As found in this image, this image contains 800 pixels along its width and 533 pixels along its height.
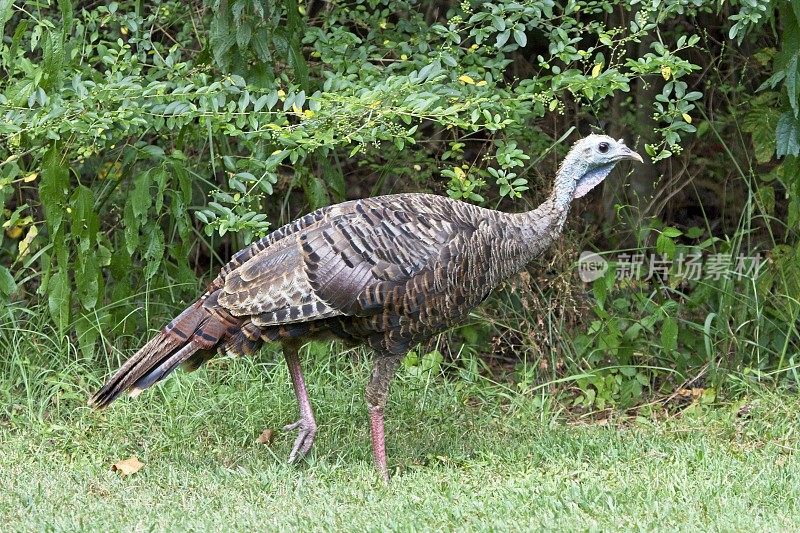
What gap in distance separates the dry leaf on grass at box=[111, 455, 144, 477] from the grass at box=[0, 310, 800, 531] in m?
0.05

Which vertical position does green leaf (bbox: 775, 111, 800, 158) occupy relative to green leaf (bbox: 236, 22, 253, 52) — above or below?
below

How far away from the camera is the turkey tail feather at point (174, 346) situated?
4.98m

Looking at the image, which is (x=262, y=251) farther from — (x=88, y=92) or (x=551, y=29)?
(x=551, y=29)

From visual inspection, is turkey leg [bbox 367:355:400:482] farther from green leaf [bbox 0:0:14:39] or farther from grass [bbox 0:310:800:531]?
green leaf [bbox 0:0:14:39]

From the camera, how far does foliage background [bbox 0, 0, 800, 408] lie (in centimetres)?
529

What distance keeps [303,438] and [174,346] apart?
75 cm

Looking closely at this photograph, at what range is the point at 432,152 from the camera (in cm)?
689

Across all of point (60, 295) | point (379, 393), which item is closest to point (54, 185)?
point (60, 295)

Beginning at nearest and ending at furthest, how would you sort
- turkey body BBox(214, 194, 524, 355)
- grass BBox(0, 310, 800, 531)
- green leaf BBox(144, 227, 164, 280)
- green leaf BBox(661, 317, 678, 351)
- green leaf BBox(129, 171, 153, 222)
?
grass BBox(0, 310, 800, 531), turkey body BBox(214, 194, 524, 355), green leaf BBox(129, 171, 153, 222), green leaf BBox(144, 227, 164, 280), green leaf BBox(661, 317, 678, 351)

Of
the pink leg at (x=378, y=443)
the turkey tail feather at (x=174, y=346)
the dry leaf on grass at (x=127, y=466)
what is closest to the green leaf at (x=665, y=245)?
the pink leg at (x=378, y=443)

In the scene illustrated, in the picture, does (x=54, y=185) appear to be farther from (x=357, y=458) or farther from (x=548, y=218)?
(x=548, y=218)

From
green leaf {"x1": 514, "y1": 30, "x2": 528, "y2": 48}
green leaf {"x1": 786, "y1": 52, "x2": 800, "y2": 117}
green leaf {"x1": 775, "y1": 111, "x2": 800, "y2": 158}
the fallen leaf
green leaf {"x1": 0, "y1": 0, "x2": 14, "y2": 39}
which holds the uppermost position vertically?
green leaf {"x1": 0, "y1": 0, "x2": 14, "y2": 39}

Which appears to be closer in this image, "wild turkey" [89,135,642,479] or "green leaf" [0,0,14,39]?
"wild turkey" [89,135,642,479]

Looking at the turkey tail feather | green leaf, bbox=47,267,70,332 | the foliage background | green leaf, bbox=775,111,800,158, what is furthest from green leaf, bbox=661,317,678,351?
green leaf, bbox=47,267,70,332
